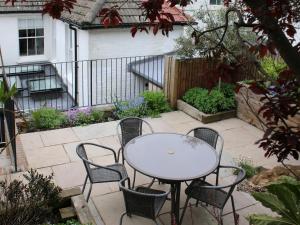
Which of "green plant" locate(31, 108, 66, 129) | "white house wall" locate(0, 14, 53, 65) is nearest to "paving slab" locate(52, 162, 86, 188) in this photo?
"green plant" locate(31, 108, 66, 129)

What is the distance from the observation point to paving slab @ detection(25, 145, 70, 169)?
23.0ft

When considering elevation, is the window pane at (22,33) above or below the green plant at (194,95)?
above

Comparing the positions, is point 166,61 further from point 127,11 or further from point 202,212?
point 202,212

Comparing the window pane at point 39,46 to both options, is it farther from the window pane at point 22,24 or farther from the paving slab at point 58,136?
the paving slab at point 58,136

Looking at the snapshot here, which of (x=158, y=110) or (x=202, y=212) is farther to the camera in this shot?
(x=158, y=110)

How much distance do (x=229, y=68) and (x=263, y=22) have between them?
2.16ft

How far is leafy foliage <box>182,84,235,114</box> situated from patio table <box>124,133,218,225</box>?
3.20m

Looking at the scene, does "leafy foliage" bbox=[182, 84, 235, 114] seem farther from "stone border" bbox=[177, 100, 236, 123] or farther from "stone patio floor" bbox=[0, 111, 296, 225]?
"stone patio floor" bbox=[0, 111, 296, 225]

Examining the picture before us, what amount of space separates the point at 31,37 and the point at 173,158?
12.3 metres

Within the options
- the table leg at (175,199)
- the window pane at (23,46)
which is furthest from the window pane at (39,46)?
the table leg at (175,199)

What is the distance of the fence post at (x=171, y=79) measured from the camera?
947 centimetres

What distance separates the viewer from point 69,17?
12461 mm

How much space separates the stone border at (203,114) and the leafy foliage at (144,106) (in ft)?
1.31

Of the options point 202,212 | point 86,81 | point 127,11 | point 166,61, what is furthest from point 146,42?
point 202,212
